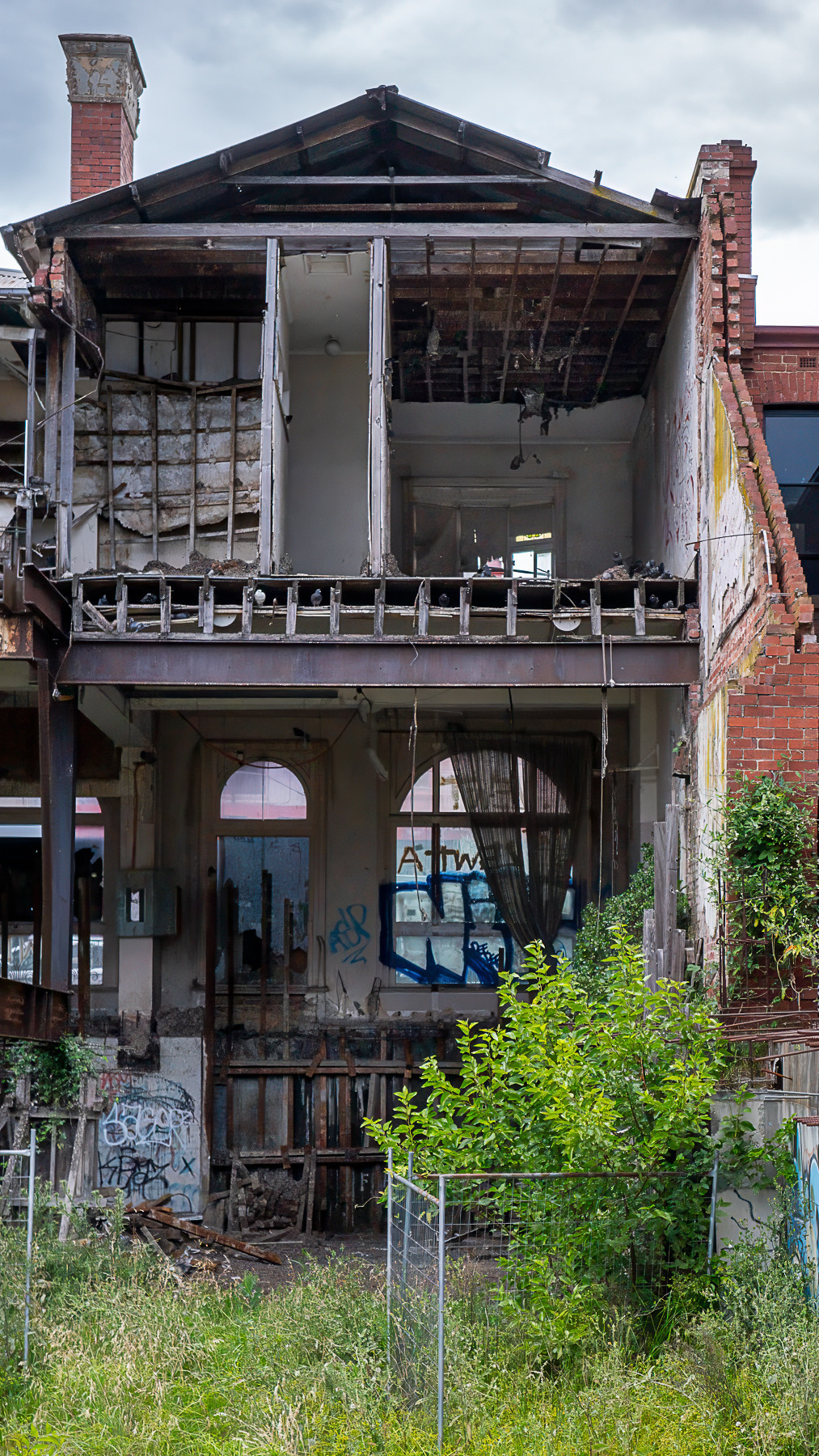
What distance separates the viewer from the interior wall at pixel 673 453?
14.4 m

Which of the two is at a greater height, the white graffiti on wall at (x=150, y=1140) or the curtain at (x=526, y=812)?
the curtain at (x=526, y=812)

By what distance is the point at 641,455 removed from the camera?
18594 millimetres

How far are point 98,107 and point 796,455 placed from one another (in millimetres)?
9847

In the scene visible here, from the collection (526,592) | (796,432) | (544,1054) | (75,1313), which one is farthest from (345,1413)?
(796,432)

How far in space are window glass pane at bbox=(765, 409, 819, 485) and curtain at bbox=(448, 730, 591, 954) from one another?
5487 millimetres

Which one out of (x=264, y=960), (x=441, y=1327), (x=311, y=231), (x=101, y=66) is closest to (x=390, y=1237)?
(x=441, y=1327)

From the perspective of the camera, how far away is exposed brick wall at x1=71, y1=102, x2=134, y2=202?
56.3 feet

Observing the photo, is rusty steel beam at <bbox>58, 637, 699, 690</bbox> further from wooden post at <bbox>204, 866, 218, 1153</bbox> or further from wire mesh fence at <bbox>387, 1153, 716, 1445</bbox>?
wooden post at <bbox>204, 866, 218, 1153</bbox>

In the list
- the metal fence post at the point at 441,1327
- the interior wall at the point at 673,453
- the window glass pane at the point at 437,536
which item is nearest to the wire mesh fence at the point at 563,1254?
the metal fence post at the point at 441,1327

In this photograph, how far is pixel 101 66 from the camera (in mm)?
17188

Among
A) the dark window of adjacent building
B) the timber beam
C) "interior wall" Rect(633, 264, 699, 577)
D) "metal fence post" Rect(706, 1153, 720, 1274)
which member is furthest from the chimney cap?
"metal fence post" Rect(706, 1153, 720, 1274)

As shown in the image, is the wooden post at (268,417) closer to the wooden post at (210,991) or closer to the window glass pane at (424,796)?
the window glass pane at (424,796)

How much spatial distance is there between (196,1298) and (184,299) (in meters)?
11.4

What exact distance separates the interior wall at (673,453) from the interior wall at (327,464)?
3.78 metres
